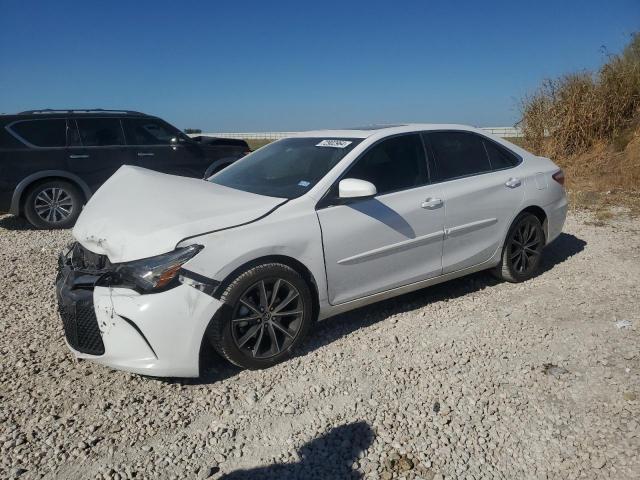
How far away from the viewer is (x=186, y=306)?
9.96ft

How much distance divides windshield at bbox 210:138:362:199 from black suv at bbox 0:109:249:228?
12.6ft

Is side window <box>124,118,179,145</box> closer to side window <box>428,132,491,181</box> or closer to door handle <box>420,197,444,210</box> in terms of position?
side window <box>428,132,491,181</box>

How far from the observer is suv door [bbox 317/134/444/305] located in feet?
12.1

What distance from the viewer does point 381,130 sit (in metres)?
4.29

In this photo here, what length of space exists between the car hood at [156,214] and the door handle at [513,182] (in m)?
2.36

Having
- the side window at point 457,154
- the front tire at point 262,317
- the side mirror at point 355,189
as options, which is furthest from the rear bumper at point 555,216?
the front tire at point 262,317

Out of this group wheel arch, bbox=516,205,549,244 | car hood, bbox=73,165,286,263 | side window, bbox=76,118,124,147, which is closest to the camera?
car hood, bbox=73,165,286,263

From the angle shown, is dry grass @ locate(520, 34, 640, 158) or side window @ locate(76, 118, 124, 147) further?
dry grass @ locate(520, 34, 640, 158)

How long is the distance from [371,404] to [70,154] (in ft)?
22.3

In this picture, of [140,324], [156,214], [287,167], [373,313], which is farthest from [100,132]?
[140,324]

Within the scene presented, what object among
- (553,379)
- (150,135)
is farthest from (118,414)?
(150,135)

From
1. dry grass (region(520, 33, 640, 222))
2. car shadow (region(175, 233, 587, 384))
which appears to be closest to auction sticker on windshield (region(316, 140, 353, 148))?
car shadow (region(175, 233, 587, 384))

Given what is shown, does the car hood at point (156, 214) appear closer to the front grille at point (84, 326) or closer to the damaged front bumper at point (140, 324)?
the damaged front bumper at point (140, 324)

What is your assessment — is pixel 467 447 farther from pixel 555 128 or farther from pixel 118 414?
pixel 555 128
